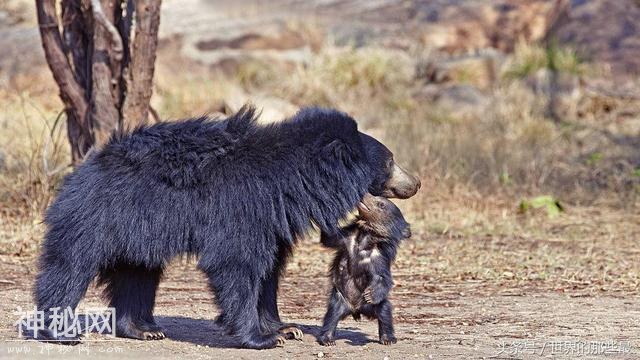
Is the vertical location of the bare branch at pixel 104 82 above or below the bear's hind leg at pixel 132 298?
above

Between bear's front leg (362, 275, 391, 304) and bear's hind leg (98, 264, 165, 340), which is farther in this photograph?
bear's hind leg (98, 264, 165, 340)

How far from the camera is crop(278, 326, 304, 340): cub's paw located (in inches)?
194

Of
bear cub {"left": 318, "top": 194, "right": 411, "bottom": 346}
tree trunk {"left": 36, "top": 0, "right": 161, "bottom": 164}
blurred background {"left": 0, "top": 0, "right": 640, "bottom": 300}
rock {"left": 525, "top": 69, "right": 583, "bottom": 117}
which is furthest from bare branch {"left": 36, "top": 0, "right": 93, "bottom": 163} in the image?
rock {"left": 525, "top": 69, "right": 583, "bottom": 117}

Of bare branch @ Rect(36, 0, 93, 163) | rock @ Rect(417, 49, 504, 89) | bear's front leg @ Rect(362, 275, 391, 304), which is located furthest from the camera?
rock @ Rect(417, 49, 504, 89)

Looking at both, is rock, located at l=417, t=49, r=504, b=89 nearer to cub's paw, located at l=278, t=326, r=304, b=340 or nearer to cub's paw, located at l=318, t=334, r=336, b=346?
cub's paw, located at l=278, t=326, r=304, b=340

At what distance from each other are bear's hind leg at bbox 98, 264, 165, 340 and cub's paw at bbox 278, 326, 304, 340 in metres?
0.57

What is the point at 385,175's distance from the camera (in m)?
5.00

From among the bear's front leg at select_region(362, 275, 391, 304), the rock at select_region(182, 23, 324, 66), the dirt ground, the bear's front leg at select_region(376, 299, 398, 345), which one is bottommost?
the rock at select_region(182, 23, 324, 66)

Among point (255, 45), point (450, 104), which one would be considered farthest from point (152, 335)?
point (255, 45)

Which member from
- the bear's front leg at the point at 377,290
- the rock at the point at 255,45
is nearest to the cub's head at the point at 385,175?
the bear's front leg at the point at 377,290

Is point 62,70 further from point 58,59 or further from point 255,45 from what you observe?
point 255,45

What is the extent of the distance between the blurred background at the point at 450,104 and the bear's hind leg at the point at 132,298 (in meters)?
2.09

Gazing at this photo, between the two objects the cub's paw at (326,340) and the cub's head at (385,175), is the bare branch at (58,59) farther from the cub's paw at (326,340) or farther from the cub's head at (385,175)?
the cub's paw at (326,340)

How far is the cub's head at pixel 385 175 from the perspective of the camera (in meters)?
4.91
